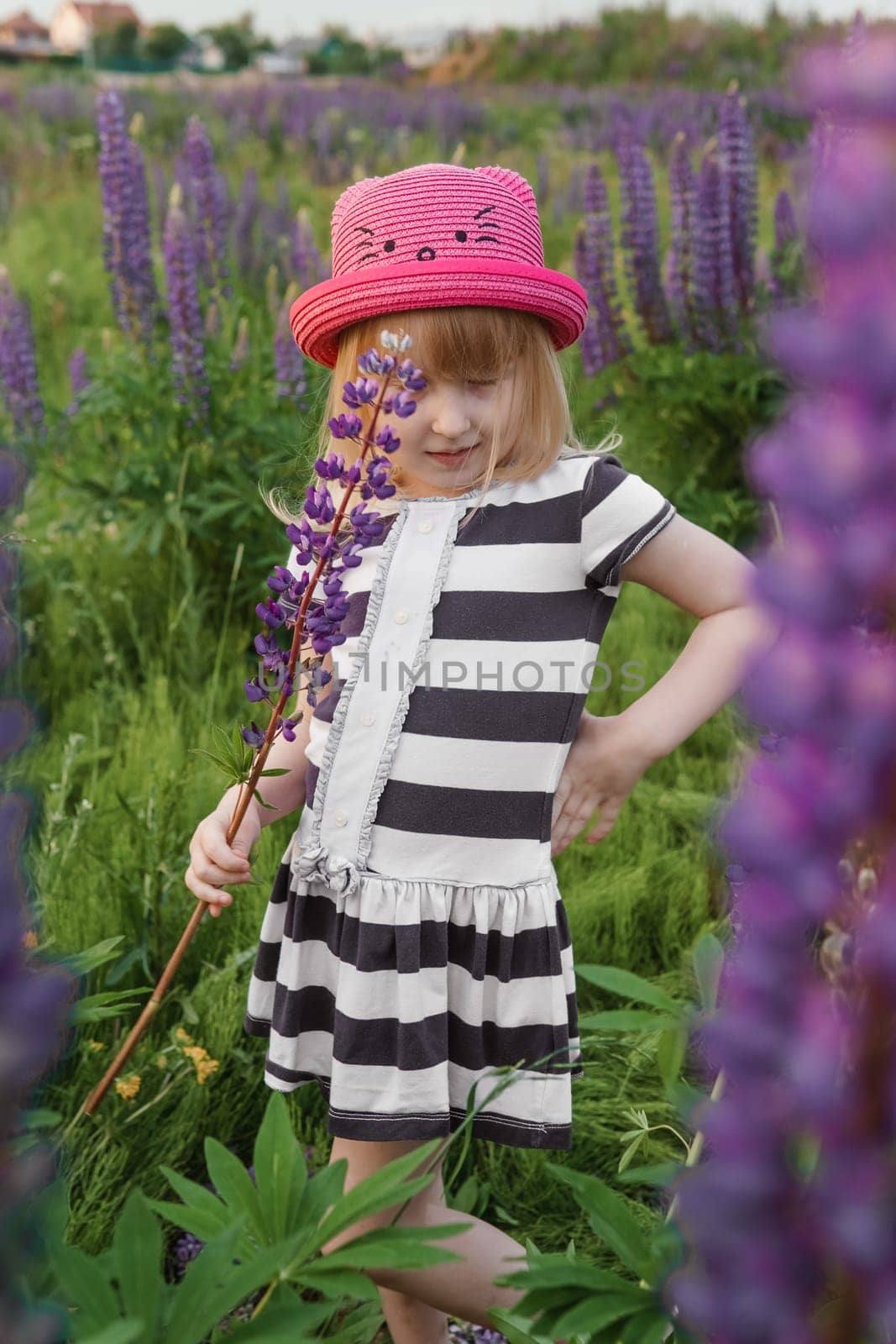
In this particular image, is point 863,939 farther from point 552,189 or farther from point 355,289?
point 552,189

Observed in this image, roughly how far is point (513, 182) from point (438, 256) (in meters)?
→ 0.25

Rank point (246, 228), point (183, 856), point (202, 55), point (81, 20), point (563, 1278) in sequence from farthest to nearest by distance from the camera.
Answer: point (81, 20) < point (202, 55) < point (246, 228) < point (183, 856) < point (563, 1278)

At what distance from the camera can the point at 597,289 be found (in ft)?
13.9

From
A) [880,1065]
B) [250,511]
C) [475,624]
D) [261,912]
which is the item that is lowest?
[261,912]

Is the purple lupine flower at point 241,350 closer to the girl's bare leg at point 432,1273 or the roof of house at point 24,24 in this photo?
the girl's bare leg at point 432,1273

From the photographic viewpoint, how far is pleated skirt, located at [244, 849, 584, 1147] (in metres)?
1.57

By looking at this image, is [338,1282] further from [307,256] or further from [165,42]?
[165,42]

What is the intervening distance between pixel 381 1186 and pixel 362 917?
696 millimetres

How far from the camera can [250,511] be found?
329 centimetres

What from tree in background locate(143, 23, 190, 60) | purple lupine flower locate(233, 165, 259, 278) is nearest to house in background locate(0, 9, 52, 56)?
tree in background locate(143, 23, 190, 60)

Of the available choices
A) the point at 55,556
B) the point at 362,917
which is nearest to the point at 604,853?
the point at 362,917

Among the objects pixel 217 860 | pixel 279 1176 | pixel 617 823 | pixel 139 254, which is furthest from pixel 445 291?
pixel 139 254

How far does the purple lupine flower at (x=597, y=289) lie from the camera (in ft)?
13.9

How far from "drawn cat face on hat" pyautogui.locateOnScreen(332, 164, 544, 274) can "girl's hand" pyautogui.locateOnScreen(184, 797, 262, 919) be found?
0.74 metres
